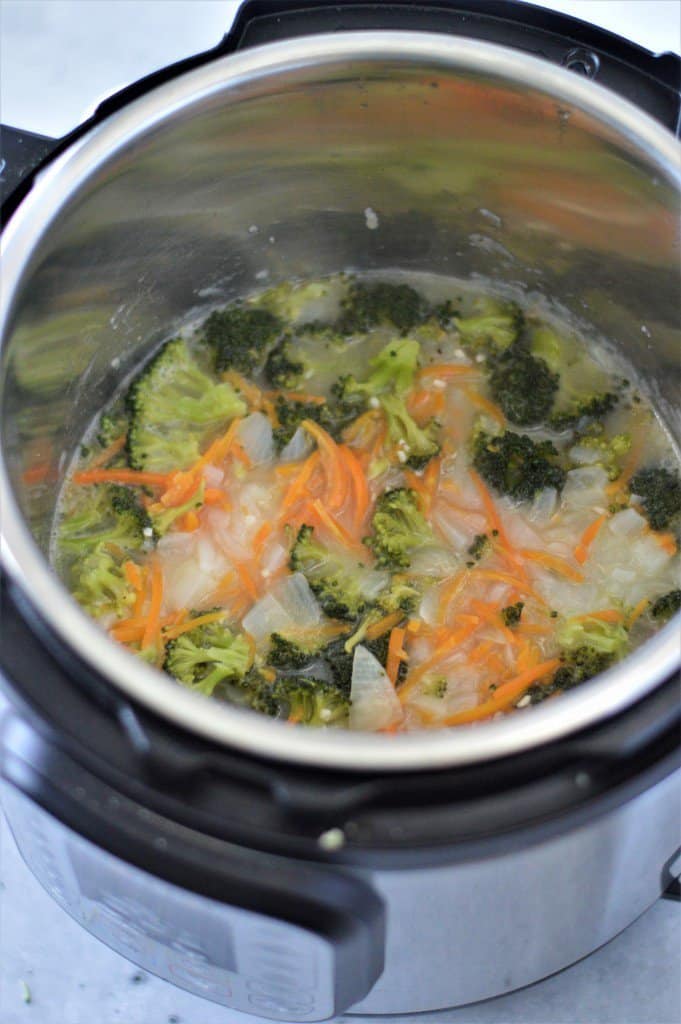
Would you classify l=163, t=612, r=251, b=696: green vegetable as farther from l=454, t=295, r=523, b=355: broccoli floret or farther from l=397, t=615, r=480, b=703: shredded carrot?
l=454, t=295, r=523, b=355: broccoli floret

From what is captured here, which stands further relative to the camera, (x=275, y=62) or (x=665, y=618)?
(x=665, y=618)

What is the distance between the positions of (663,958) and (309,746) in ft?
3.37

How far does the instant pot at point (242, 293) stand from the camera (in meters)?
1.14

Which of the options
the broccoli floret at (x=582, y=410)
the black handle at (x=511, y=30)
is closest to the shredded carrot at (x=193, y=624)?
the broccoli floret at (x=582, y=410)

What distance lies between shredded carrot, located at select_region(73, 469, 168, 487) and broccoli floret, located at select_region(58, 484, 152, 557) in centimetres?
2

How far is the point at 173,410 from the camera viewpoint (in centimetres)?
203

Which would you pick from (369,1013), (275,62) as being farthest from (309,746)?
(275,62)

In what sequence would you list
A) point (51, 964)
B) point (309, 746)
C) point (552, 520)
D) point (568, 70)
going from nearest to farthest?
point (309, 746) → point (568, 70) → point (51, 964) → point (552, 520)

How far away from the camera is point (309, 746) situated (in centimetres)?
108

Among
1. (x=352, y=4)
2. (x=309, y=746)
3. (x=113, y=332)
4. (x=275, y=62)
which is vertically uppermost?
(x=352, y=4)

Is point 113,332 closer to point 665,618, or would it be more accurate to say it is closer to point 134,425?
point 134,425

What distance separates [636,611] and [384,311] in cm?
74

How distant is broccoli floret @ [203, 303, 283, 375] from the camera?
210 cm

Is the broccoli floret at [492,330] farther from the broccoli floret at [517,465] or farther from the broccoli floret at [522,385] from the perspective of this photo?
the broccoli floret at [517,465]
